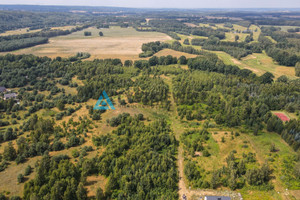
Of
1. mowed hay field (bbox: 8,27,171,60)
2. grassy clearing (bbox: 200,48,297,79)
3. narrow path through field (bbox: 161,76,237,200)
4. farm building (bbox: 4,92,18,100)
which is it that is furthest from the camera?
mowed hay field (bbox: 8,27,171,60)

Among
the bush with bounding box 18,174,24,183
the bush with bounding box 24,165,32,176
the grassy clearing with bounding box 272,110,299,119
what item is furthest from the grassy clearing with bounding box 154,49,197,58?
the bush with bounding box 18,174,24,183

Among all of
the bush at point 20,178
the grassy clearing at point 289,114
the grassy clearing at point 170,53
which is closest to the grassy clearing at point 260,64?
the grassy clearing at point 170,53

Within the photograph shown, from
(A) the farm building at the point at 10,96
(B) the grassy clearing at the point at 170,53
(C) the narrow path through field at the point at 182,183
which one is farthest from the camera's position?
(B) the grassy clearing at the point at 170,53

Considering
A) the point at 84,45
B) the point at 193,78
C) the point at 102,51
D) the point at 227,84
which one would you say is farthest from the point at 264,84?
the point at 84,45

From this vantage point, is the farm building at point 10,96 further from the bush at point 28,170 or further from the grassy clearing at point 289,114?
the grassy clearing at point 289,114

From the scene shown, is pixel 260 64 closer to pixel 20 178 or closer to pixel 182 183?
pixel 182 183

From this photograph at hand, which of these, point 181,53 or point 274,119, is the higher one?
point 181,53

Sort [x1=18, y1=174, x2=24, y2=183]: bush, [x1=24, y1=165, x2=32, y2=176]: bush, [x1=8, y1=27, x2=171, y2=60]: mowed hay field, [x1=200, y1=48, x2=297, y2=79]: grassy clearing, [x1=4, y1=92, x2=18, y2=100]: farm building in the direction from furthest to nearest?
[x1=8, y1=27, x2=171, y2=60]: mowed hay field < [x1=200, y1=48, x2=297, y2=79]: grassy clearing < [x1=4, y1=92, x2=18, y2=100]: farm building < [x1=24, y1=165, x2=32, y2=176]: bush < [x1=18, y1=174, x2=24, y2=183]: bush

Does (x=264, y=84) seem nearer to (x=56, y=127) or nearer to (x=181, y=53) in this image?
(x=181, y=53)

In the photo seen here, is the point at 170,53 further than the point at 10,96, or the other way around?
the point at 170,53

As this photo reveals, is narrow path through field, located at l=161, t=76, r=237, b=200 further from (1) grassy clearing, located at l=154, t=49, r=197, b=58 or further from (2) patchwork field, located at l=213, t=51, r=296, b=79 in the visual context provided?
(1) grassy clearing, located at l=154, t=49, r=197, b=58

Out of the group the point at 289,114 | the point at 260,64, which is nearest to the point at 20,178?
the point at 289,114
